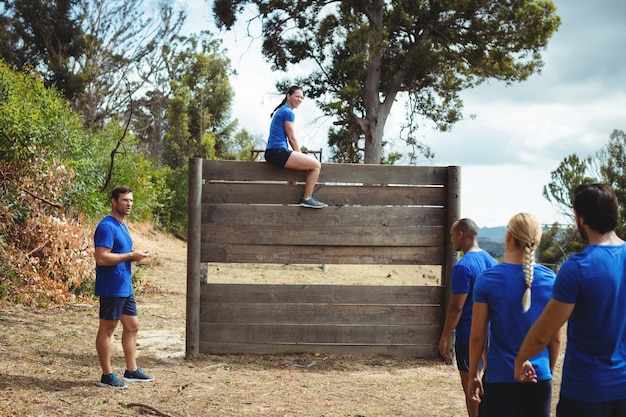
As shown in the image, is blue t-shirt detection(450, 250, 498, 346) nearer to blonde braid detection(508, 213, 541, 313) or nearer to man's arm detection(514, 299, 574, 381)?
blonde braid detection(508, 213, 541, 313)

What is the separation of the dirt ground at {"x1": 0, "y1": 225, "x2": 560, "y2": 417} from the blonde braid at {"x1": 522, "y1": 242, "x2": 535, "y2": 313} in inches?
126

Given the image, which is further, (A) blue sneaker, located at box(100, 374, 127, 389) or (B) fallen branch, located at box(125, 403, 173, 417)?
(A) blue sneaker, located at box(100, 374, 127, 389)

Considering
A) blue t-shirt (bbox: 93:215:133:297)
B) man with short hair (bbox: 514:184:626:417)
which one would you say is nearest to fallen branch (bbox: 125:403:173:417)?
blue t-shirt (bbox: 93:215:133:297)

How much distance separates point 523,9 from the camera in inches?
862

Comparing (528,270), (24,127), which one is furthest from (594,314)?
(24,127)

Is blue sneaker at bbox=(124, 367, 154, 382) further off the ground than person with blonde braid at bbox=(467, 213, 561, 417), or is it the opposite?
person with blonde braid at bbox=(467, 213, 561, 417)

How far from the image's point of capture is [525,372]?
133 inches

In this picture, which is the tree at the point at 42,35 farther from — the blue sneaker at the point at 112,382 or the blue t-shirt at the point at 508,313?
the blue t-shirt at the point at 508,313

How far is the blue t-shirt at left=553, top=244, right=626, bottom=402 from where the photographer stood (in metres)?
3.01

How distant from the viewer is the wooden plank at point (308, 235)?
27.7ft

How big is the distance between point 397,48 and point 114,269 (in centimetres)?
1916

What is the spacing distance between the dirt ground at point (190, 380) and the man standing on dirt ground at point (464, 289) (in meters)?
1.86

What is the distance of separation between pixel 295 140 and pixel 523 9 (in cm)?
1606

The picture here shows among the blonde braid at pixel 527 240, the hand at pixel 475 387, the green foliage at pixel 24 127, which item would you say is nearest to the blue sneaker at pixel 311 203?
the hand at pixel 475 387
